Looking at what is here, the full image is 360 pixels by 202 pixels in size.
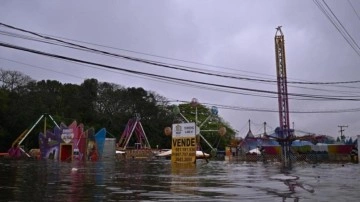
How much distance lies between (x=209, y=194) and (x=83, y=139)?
1620 inches

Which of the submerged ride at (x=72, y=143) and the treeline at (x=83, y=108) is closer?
the submerged ride at (x=72, y=143)

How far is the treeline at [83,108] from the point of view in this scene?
81062 millimetres

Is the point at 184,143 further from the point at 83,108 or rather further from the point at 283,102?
the point at 83,108

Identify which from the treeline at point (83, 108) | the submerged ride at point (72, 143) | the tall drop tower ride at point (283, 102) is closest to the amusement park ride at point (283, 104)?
the tall drop tower ride at point (283, 102)

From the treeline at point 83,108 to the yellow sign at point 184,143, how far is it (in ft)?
122

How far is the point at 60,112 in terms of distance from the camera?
88375mm

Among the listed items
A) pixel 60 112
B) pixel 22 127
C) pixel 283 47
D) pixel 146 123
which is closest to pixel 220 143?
pixel 146 123

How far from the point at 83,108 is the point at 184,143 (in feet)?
208

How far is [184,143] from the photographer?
118 ft

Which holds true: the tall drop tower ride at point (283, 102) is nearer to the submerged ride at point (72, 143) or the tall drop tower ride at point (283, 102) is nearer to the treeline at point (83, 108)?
the submerged ride at point (72, 143)

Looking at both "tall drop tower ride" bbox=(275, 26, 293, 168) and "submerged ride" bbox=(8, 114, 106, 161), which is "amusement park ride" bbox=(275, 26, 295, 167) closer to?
"tall drop tower ride" bbox=(275, 26, 293, 168)

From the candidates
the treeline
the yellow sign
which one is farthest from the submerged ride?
the treeline

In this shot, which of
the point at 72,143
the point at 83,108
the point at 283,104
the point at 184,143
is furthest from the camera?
the point at 83,108

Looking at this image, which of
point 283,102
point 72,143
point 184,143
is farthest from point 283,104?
point 72,143
